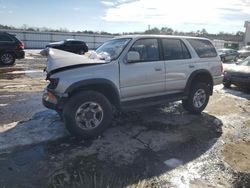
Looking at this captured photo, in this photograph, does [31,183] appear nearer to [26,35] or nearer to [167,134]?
[167,134]

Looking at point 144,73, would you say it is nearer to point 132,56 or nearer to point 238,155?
point 132,56

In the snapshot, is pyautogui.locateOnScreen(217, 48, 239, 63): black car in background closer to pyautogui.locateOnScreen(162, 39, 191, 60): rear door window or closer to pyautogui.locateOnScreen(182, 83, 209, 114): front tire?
pyautogui.locateOnScreen(182, 83, 209, 114): front tire

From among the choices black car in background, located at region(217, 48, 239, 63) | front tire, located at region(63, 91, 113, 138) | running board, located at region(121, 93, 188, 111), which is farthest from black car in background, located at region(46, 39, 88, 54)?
front tire, located at region(63, 91, 113, 138)

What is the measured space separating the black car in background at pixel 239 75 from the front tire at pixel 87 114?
24.0 ft

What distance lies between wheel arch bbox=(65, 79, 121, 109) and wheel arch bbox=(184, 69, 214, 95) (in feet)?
6.93

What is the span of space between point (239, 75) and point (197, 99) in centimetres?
474

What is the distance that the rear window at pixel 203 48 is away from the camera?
290 inches

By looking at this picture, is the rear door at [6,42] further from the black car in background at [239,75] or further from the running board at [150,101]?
the running board at [150,101]

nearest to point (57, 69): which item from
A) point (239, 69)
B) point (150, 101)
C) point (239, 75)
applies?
point (150, 101)

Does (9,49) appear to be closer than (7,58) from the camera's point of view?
Yes

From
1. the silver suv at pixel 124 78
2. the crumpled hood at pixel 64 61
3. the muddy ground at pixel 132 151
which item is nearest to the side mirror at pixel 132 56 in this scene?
the silver suv at pixel 124 78

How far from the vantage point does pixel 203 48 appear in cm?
759

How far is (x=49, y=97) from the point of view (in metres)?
5.50

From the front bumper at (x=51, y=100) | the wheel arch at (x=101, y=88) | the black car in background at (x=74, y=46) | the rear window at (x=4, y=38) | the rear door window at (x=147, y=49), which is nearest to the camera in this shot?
the wheel arch at (x=101, y=88)
